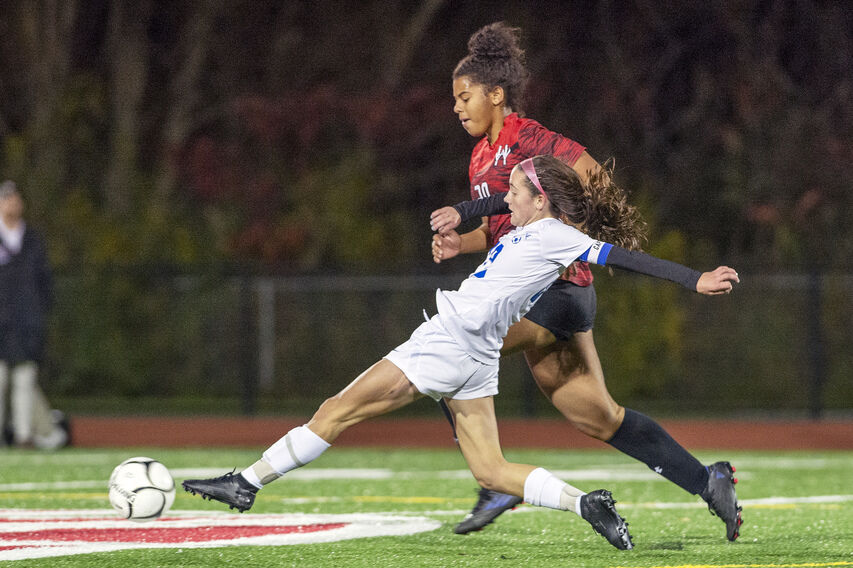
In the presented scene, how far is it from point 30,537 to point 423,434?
924 cm

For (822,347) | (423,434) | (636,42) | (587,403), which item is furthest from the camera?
(636,42)

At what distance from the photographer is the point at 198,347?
1830 cm

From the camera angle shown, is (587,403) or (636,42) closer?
(587,403)

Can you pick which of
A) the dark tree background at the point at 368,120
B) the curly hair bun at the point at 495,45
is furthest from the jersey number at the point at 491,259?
the dark tree background at the point at 368,120

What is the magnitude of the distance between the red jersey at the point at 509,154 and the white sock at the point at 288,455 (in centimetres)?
136

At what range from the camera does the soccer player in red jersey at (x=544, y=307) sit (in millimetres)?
5934

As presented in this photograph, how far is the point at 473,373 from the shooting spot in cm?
540

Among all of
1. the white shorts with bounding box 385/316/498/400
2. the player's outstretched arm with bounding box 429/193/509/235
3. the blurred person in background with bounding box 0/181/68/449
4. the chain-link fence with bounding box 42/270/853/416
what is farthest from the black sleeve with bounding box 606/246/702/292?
the chain-link fence with bounding box 42/270/853/416

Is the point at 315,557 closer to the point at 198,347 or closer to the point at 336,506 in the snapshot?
the point at 336,506

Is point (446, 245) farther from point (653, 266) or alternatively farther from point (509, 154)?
point (653, 266)

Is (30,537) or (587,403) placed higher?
(587,403)

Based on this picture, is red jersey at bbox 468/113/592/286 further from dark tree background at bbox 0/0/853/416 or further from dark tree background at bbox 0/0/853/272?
dark tree background at bbox 0/0/853/272

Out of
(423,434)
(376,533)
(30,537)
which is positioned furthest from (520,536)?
(423,434)

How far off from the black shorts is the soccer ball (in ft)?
5.59
